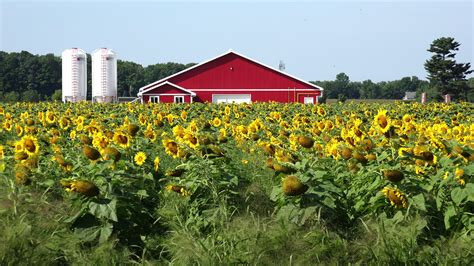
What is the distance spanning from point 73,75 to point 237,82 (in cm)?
1176

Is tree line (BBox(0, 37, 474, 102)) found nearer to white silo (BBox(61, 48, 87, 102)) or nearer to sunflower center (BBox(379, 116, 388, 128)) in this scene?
white silo (BBox(61, 48, 87, 102))

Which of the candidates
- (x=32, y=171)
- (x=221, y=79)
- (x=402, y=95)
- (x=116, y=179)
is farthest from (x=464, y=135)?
(x=402, y=95)

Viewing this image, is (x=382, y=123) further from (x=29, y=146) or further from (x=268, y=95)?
(x=268, y=95)

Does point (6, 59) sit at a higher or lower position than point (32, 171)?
higher

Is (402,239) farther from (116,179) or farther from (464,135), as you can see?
(464,135)

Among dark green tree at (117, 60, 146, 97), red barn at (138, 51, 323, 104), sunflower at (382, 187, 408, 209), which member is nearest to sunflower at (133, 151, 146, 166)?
sunflower at (382, 187, 408, 209)

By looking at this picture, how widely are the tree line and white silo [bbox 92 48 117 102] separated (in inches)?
172

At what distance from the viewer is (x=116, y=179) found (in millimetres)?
4559

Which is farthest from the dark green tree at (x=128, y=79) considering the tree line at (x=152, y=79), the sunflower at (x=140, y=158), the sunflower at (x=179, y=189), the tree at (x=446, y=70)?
the sunflower at (x=179, y=189)

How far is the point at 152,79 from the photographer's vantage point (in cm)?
10438

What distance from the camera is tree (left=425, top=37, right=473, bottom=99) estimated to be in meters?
56.2

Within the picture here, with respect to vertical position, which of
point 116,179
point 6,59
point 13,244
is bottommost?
point 13,244

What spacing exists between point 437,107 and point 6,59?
80.0 m

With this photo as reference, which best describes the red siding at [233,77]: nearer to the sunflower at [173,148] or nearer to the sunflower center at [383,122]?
the sunflower at [173,148]
